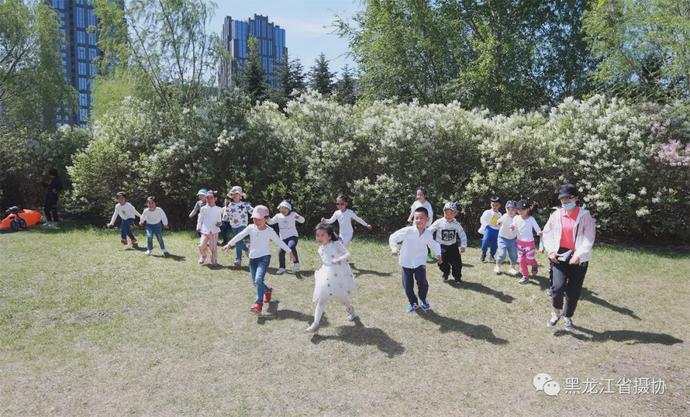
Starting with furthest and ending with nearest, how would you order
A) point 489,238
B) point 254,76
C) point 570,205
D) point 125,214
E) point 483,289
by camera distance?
point 254,76
point 125,214
point 489,238
point 483,289
point 570,205

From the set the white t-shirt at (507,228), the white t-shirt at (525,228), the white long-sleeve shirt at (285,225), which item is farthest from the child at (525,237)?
the white long-sleeve shirt at (285,225)

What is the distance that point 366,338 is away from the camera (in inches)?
276

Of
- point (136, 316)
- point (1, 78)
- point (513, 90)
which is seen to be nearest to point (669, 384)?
point (136, 316)

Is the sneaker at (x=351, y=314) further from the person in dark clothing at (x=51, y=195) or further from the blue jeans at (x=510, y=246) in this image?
the person in dark clothing at (x=51, y=195)

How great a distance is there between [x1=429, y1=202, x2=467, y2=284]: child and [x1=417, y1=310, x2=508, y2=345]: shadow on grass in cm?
173

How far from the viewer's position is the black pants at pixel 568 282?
6.79 metres

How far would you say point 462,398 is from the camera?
5.38 metres

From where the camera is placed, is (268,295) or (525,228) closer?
(268,295)

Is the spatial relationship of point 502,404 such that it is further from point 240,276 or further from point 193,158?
point 193,158

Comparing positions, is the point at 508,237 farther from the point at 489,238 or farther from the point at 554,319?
the point at 554,319

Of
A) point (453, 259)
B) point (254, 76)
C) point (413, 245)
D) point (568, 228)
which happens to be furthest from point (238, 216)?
point (254, 76)

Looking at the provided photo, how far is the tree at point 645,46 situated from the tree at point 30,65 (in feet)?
71.3

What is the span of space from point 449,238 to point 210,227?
5.22m

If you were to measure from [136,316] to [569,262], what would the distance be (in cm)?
658
